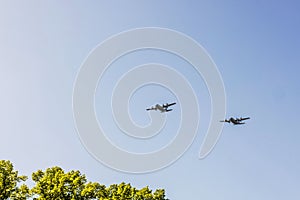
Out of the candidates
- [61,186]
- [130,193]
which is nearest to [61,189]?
[61,186]

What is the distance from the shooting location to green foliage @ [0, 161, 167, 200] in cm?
3709

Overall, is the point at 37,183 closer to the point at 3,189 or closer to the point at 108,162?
the point at 3,189

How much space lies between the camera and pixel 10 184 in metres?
37.9

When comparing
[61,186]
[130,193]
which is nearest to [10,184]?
[61,186]

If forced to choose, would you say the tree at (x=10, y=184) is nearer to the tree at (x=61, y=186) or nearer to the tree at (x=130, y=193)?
the tree at (x=61, y=186)

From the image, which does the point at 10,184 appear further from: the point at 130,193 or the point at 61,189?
the point at 130,193

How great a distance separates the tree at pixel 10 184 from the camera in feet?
122

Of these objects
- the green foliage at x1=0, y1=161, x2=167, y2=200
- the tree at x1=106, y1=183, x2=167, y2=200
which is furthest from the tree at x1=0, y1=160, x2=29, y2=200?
the tree at x1=106, y1=183, x2=167, y2=200

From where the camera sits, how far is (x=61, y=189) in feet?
121

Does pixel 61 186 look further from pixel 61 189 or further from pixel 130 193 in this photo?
pixel 130 193

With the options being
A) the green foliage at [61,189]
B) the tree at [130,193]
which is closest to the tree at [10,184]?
the green foliage at [61,189]

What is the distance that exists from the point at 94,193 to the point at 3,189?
30.7ft

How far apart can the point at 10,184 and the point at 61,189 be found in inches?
224

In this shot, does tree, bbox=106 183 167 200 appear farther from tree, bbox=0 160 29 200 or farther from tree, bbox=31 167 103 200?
tree, bbox=0 160 29 200
